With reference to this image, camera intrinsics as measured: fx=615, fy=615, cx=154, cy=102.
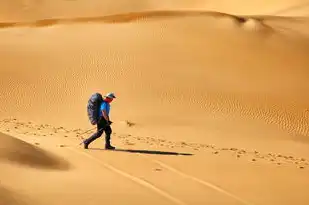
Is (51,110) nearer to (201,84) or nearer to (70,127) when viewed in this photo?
(70,127)

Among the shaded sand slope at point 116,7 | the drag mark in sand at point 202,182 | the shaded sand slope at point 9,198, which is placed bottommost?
the drag mark in sand at point 202,182

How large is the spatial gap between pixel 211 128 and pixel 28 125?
4823 millimetres

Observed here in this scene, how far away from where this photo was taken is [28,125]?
16.0 metres

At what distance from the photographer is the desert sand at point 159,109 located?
8.50 meters

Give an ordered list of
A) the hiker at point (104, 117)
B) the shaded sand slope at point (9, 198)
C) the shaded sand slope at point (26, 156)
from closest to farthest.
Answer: the shaded sand slope at point (9, 198) < the shaded sand slope at point (26, 156) < the hiker at point (104, 117)

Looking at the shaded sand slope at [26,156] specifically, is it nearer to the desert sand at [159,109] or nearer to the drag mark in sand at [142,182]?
the desert sand at [159,109]

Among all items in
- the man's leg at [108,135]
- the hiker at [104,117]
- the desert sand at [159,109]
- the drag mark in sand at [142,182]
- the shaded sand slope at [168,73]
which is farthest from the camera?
the shaded sand slope at [168,73]

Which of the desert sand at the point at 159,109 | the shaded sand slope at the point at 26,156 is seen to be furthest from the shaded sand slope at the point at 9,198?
the shaded sand slope at the point at 26,156

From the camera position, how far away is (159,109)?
59.3ft

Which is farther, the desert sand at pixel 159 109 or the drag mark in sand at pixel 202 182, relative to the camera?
the desert sand at pixel 159 109

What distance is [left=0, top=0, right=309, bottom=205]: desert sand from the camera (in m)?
8.50

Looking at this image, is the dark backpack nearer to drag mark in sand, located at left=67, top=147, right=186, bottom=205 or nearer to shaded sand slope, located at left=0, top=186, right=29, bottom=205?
drag mark in sand, located at left=67, top=147, right=186, bottom=205

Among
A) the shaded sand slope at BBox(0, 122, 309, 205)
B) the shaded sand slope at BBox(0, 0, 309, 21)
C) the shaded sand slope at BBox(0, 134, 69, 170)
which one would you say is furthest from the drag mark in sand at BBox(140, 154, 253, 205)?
the shaded sand slope at BBox(0, 0, 309, 21)

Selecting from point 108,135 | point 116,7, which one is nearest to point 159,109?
point 108,135
